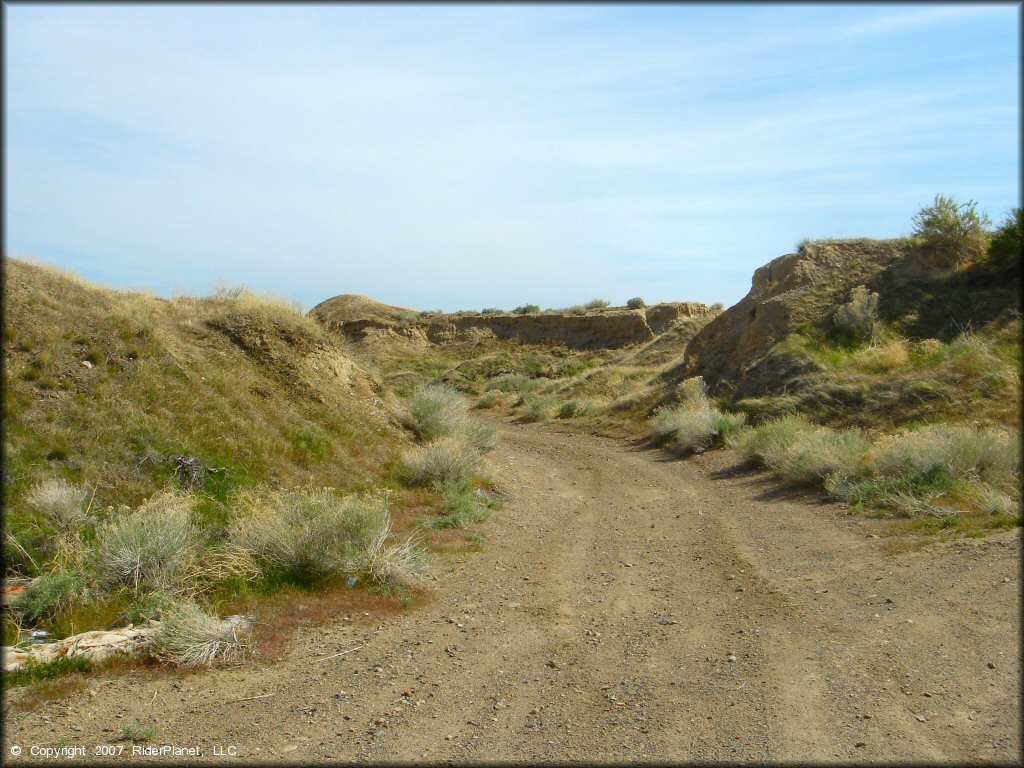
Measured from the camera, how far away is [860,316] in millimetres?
20688

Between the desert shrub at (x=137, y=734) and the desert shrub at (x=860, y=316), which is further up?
the desert shrub at (x=860, y=316)

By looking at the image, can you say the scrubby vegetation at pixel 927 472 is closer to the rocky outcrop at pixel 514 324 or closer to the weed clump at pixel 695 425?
the weed clump at pixel 695 425

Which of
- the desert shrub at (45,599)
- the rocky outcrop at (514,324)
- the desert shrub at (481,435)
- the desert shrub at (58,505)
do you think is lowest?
the desert shrub at (45,599)

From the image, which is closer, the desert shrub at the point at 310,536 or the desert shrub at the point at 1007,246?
the desert shrub at the point at 310,536

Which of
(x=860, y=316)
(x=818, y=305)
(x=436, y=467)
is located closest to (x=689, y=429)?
(x=860, y=316)

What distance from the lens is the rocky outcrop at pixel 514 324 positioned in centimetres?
4525

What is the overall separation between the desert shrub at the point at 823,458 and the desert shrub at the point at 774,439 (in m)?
0.25

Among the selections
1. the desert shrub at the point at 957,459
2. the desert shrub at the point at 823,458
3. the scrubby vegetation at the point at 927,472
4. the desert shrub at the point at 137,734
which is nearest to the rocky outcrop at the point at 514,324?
the desert shrub at the point at 823,458

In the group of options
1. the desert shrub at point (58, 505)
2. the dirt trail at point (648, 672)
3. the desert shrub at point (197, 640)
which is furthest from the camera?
the desert shrub at point (58, 505)

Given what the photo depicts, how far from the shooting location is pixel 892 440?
41.4ft

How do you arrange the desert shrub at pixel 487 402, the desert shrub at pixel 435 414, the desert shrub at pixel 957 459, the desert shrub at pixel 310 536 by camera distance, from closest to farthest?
the desert shrub at pixel 310 536 < the desert shrub at pixel 957 459 < the desert shrub at pixel 435 414 < the desert shrub at pixel 487 402

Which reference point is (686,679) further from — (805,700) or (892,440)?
(892,440)

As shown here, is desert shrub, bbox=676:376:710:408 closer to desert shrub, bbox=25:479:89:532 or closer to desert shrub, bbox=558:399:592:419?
desert shrub, bbox=558:399:592:419

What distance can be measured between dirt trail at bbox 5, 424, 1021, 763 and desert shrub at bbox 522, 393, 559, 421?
1744 centimetres
